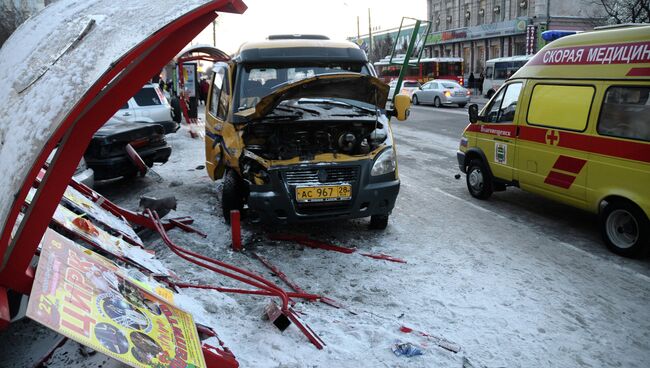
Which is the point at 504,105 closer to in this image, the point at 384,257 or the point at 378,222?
the point at 378,222

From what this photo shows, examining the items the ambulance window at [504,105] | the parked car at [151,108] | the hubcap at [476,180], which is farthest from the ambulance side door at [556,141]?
the parked car at [151,108]

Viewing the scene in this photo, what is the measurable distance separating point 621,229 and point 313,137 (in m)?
3.71

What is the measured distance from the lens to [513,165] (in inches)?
282

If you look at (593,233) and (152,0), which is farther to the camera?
(593,233)

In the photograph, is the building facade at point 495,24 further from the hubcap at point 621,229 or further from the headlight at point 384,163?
the headlight at point 384,163

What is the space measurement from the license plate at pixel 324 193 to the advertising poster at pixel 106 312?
3003 mm

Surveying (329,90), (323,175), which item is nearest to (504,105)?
(329,90)

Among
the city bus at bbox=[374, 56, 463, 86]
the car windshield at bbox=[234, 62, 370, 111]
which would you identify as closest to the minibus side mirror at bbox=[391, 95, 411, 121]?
the car windshield at bbox=[234, 62, 370, 111]

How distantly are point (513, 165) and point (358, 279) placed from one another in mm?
3567

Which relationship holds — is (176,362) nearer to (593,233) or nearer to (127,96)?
(127,96)

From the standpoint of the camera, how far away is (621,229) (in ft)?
18.4

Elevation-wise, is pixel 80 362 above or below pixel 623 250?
above

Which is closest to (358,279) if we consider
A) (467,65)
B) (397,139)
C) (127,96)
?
(127,96)

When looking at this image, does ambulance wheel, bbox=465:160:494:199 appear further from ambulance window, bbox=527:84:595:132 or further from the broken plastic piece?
the broken plastic piece
